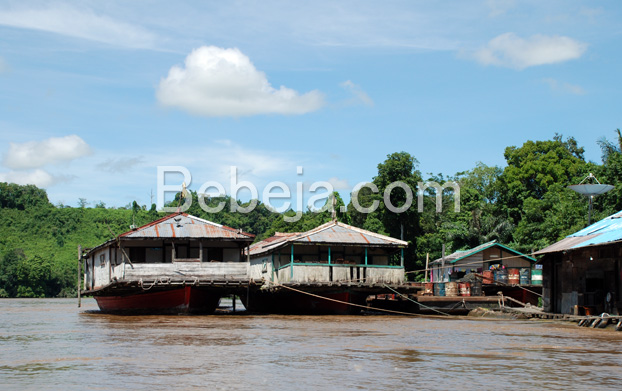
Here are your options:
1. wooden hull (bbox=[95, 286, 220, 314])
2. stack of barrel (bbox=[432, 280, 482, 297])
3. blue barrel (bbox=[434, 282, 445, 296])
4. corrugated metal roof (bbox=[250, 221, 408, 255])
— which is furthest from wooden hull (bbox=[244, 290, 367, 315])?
A: blue barrel (bbox=[434, 282, 445, 296])

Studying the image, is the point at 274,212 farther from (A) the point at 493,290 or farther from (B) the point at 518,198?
(A) the point at 493,290

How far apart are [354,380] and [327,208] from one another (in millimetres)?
62205

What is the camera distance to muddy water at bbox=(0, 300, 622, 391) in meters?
12.0

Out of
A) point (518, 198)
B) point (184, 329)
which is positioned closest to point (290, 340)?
point (184, 329)

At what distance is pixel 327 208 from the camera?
244 ft

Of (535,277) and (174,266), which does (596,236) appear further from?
(174,266)

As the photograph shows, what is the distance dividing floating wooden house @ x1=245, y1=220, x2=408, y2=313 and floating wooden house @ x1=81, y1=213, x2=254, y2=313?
2.09 m

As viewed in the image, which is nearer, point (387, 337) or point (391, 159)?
point (387, 337)

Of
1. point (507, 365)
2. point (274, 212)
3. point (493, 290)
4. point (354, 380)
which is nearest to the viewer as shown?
point (354, 380)

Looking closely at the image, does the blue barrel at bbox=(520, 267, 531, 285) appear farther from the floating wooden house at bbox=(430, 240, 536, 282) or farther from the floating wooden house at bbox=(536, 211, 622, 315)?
the floating wooden house at bbox=(536, 211, 622, 315)

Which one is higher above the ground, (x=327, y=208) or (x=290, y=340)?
(x=327, y=208)

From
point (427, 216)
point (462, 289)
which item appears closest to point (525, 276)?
point (462, 289)

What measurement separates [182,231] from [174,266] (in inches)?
73.7

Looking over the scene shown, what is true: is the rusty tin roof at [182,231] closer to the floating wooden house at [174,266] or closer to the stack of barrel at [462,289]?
the floating wooden house at [174,266]
